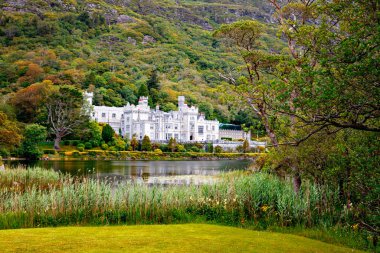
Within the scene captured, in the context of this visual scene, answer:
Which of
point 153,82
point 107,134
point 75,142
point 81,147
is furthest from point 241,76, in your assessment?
point 153,82

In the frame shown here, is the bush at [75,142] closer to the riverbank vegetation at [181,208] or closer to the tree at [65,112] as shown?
the tree at [65,112]

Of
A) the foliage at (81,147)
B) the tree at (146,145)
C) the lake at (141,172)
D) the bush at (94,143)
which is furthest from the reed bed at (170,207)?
the tree at (146,145)

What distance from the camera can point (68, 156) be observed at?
55.0 m

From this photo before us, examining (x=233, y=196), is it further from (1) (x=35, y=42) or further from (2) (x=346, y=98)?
(1) (x=35, y=42)

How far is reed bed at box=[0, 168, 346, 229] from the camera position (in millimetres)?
11641

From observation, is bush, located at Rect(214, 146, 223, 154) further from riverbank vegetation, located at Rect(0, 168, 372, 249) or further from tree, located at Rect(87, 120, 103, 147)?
riverbank vegetation, located at Rect(0, 168, 372, 249)

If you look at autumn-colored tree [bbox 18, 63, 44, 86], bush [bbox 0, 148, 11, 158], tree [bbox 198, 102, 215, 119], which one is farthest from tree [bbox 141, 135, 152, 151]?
tree [bbox 198, 102, 215, 119]

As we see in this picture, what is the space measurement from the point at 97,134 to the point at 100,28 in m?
113

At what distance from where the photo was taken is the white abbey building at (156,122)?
78875mm

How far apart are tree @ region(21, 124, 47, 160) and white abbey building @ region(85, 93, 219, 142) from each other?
25.1 meters

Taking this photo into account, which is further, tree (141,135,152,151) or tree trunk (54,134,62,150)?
tree (141,135,152,151)

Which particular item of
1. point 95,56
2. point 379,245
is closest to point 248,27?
point 379,245

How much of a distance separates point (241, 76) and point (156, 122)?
66.1 meters

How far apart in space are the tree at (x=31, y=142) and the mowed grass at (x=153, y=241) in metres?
42.7
